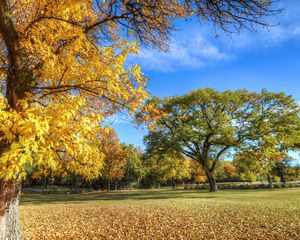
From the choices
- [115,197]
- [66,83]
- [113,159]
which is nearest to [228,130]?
[115,197]

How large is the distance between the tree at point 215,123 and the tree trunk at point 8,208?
16.6 metres

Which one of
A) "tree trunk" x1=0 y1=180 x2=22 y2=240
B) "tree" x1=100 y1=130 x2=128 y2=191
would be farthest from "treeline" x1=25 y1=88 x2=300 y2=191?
"tree trunk" x1=0 y1=180 x2=22 y2=240

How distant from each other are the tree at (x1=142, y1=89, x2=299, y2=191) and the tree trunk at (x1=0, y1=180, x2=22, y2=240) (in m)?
16.6

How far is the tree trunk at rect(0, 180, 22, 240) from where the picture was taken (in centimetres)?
420

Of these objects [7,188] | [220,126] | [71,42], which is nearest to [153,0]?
[71,42]

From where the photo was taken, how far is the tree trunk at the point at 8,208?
4195mm

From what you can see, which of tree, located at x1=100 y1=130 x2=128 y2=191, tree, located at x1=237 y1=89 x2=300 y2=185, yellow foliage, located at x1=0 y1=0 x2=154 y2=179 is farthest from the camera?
tree, located at x1=100 y1=130 x2=128 y2=191

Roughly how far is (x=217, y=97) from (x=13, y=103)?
838 inches

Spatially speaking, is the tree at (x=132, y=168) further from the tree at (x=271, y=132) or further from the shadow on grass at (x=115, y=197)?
the tree at (x=271, y=132)

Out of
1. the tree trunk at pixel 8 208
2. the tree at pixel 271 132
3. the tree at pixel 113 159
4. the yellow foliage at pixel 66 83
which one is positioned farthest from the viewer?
the tree at pixel 113 159

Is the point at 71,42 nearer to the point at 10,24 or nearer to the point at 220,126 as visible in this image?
the point at 10,24

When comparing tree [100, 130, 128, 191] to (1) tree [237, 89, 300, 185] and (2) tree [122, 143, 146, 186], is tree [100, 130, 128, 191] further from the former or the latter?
(1) tree [237, 89, 300, 185]

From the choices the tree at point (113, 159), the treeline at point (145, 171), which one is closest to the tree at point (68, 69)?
the treeline at point (145, 171)

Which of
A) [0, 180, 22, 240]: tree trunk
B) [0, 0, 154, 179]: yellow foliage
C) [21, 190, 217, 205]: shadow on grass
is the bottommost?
[21, 190, 217, 205]: shadow on grass
